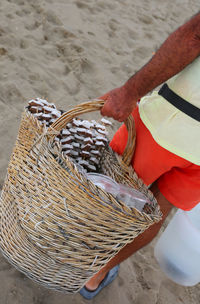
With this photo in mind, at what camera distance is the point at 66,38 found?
283 centimetres

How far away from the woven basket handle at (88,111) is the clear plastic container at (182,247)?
500mm

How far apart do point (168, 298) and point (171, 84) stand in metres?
1.10

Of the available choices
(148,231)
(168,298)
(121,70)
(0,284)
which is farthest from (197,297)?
(121,70)

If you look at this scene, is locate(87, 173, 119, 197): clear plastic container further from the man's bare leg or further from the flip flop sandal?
the flip flop sandal

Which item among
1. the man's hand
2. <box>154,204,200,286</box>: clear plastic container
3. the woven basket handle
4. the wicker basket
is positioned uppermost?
the man's hand

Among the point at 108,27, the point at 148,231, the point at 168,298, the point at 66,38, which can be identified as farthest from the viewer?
the point at 108,27

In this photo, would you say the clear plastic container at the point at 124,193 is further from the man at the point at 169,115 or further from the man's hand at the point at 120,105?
the man's hand at the point at 120,105

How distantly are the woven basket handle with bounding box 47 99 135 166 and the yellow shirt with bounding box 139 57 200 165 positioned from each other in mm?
59

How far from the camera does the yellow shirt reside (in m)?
1.04

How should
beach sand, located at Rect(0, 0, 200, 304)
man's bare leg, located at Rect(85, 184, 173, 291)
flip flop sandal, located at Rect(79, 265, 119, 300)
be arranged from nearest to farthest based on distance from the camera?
man's bare leg, located at Rect(85, 184, 173, 291)
flip flop sandal, located at Rect(79, 265, 119, 300)
beach sand, located at Rect(0, 0, 200, 304)

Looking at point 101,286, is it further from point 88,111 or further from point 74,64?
point 74,64

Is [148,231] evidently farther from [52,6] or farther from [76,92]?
[52,6]

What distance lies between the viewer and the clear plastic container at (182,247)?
1487mm

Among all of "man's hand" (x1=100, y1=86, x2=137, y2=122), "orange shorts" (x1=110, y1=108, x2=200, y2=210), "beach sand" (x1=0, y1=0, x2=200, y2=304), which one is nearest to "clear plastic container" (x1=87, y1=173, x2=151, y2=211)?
"orange shorts" (x1=110, y1=108, x2=200, y2=210)
